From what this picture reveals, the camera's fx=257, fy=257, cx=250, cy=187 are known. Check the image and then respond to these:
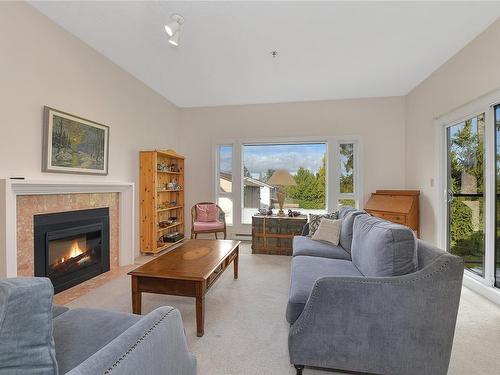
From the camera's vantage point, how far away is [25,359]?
2.14 ft

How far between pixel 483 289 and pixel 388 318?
214 cm

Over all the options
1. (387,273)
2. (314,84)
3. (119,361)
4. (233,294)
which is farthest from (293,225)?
(119,361)

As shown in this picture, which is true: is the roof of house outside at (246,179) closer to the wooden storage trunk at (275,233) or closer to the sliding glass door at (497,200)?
the wooden storage trunk at (275,233)

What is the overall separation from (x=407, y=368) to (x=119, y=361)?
1521 millimetres

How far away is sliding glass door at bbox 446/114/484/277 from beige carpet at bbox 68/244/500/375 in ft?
1.90

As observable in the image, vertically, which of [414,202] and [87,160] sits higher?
[87,160]

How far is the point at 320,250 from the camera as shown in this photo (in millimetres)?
2711

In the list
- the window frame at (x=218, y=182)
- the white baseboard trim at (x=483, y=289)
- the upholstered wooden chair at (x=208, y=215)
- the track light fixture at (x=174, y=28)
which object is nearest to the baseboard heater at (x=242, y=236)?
the window frame at (x=218, y=182)

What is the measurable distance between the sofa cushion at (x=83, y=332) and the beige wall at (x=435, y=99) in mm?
3699

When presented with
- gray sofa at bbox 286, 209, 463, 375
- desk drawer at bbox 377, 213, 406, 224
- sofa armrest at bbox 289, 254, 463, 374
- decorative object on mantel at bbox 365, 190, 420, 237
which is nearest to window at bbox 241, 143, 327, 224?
decorative object on mantel at bbox 365, 190, 420, 237

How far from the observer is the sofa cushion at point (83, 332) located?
1.00 meters

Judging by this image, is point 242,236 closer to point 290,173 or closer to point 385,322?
point 290,173

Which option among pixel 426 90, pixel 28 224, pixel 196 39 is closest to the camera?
pixel 28 224

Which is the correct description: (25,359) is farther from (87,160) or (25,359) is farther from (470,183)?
(470,183)
